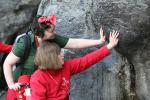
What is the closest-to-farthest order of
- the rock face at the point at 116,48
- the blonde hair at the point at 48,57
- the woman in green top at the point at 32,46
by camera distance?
the blonde hair at the point at 48,57 < the woman in green top at the point at 32,46 < the rock face at the point at 116,48

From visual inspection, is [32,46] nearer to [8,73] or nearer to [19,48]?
[19,48]

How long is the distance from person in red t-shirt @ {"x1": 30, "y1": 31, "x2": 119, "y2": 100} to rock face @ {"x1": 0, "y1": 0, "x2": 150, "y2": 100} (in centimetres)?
39

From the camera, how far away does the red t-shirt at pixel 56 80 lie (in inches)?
188

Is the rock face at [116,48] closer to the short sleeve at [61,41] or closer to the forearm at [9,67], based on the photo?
the short sleeve at [61,41]

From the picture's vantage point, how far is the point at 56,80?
4.89 meters

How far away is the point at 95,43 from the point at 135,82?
1001 mm

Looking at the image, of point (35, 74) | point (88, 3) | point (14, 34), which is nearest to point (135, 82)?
point (88, 3)

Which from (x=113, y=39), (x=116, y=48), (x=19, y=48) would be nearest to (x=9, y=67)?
(x=19, y=48)

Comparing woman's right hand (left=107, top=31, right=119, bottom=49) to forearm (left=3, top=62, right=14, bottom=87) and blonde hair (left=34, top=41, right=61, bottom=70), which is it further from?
forearm (left=3, top=62, right=14, bottom=87)

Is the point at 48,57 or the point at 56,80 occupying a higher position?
the point at 48,57

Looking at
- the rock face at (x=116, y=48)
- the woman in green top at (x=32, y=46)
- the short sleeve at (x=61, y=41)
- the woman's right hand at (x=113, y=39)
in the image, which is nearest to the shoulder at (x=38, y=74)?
the woman in green top at (x=32, y=46)

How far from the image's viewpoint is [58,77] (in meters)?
4.92

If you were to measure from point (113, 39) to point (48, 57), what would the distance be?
899mm

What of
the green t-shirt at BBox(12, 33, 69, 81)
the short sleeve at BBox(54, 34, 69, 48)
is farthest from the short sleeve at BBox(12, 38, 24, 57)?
the short sleeve at BBox(54, 34, 69, 48)
